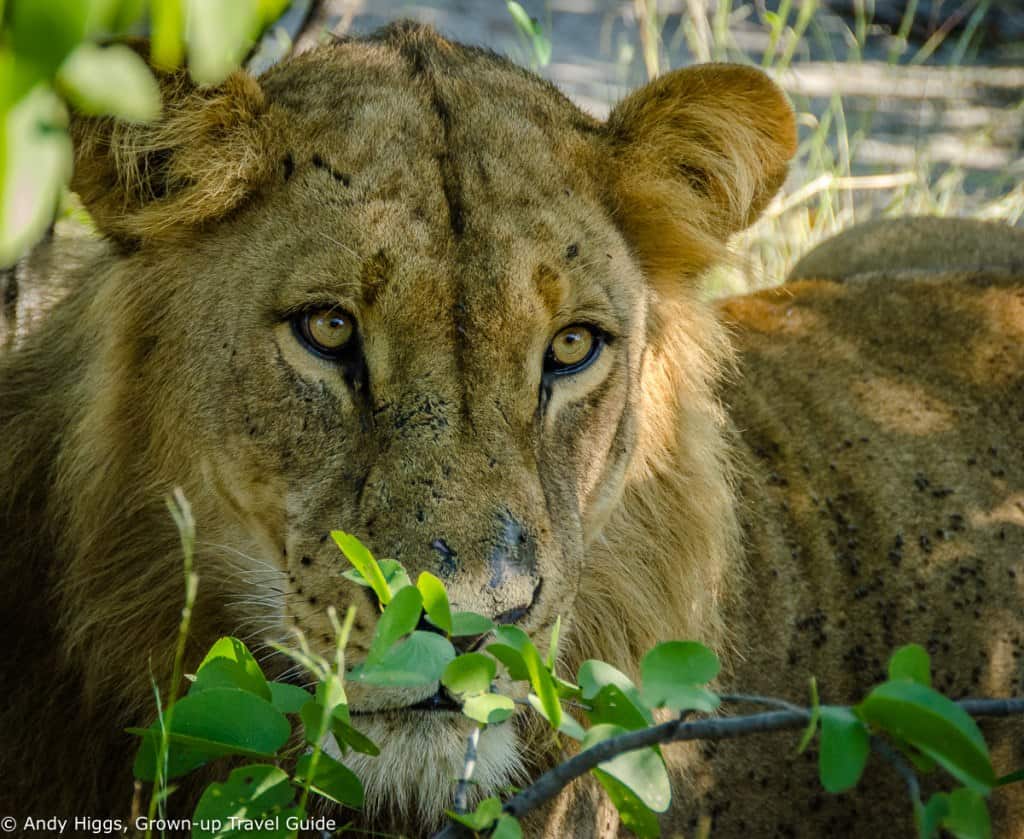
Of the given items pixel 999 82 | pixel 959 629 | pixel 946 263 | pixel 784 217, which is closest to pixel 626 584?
pixel 959 629

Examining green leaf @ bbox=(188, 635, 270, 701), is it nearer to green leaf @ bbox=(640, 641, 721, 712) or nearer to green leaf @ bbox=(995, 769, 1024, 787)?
green leaf @ bbox=(640, 641, 721, 712)

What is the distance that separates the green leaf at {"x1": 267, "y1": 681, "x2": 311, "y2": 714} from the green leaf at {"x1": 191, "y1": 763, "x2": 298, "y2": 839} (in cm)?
12

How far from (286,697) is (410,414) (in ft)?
2.05

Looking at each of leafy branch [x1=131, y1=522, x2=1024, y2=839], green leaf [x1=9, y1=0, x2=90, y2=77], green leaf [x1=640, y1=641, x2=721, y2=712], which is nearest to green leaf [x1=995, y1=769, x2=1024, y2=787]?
leafy branch [x1=131, y1=522, x2=1024, y2=839]

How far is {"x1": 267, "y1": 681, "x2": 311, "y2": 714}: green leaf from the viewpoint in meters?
2.41

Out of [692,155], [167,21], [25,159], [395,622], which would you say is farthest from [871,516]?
[25,159]

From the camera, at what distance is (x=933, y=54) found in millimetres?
11430

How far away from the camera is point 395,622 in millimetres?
2176

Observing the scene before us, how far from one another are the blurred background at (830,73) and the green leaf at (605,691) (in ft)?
9.33

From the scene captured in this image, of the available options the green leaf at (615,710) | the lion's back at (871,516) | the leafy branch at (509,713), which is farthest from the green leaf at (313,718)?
the lion's back at (871,516)

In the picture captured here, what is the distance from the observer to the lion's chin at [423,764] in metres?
2.54

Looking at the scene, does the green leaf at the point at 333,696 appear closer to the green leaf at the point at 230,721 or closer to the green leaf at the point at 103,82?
the green leaf at the point at 230,721

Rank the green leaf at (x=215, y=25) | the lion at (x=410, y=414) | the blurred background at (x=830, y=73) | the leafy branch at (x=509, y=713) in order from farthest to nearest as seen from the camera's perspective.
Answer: the blurred background at (x=830, y=73) → the lion at (x=410, y=414) → the leafy branch at (x=509, y=713) → the green leaf at (x=215, y=25)

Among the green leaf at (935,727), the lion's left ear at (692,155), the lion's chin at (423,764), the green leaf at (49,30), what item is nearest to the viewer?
the green leaf at (49,30)
